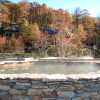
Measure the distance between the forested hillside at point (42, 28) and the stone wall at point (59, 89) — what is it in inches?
988

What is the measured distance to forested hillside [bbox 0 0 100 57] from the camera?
33.3 metres

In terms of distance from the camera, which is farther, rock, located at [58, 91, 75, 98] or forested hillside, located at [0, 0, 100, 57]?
forested hillside, located at [0, 0, 100, 57]

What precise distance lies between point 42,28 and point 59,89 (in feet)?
105

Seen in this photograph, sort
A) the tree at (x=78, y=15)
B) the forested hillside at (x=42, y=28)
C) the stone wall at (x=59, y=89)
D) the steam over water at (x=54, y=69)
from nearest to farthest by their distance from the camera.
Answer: the stone wall at (x=59, y=89) → the steam over water at (x=54, y=69) → the forested hillside at (x=42, y=28) → the tree at (x=78, y=15)

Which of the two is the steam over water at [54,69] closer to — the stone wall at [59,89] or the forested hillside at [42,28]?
the stone wall at [59,89]

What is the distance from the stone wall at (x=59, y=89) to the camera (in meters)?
5.95

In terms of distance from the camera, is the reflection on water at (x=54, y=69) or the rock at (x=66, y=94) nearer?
the rock at (x=66, y=94)

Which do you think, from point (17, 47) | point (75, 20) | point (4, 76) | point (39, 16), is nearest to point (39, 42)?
point (17, 47)

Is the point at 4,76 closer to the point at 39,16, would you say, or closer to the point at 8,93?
the point at 8,93

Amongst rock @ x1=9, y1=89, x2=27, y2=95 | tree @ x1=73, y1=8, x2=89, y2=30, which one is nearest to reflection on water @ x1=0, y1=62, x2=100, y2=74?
rock @ x1=9, y1=89, x2=27, y2=95

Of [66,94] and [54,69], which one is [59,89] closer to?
[66,94]

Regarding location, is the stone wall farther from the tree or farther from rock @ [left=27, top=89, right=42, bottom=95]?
the tree

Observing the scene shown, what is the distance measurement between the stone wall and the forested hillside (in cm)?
2508

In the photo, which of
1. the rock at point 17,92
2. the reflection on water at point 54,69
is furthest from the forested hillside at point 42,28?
the rock at point 17,92
